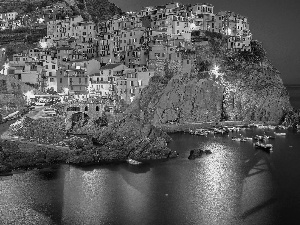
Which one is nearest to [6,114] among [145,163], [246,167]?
[145,163]

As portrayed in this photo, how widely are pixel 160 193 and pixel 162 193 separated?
0.35 ft

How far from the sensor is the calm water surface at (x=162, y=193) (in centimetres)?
2022

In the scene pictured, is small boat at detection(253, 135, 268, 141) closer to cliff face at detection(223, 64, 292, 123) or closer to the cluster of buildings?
cliff face at detection(223, 64, 292, 123)

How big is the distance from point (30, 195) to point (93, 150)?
24.7ft

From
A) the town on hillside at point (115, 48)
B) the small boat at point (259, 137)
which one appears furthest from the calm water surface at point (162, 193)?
the town on hillside at point (115, 48)

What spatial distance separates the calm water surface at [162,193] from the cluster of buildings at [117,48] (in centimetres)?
1365

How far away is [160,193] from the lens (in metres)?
23.6

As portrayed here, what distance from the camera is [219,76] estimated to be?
45531 mm

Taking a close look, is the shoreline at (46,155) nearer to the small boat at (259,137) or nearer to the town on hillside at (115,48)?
the small boat at (259,137)

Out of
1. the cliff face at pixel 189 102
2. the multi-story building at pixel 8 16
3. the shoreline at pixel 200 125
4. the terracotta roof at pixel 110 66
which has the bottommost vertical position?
the shoreline at pixel 200 125

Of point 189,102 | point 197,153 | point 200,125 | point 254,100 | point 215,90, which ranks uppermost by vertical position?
point 215,90

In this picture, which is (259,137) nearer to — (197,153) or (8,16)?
(197,153)

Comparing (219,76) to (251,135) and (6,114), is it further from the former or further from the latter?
(6,114)

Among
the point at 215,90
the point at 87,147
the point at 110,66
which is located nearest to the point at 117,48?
the point at 110,66
